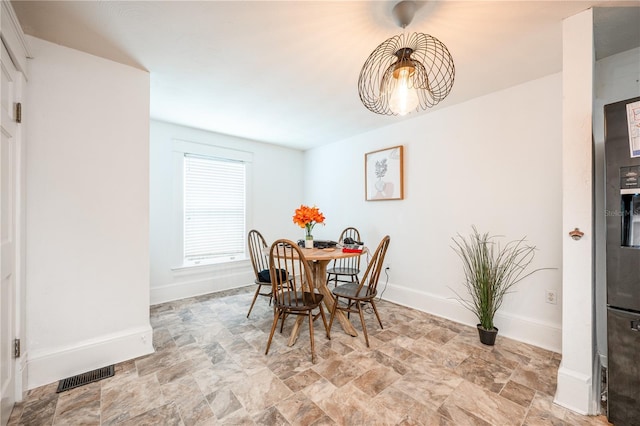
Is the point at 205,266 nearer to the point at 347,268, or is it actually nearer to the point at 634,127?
the point at 347,268

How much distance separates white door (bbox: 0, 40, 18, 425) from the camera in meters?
1.38

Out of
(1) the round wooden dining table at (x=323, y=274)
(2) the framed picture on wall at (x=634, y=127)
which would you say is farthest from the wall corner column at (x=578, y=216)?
(1) the round wooden dining table at (x=323, y=274)

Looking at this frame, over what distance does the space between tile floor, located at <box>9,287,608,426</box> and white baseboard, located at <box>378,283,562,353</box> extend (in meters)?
0.10

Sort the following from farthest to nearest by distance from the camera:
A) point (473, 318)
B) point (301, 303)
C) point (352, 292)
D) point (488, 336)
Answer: point (473, 318)
point (352, 292)
point (488, 336)
point (301, 303)

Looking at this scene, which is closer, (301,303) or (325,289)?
(301,303)

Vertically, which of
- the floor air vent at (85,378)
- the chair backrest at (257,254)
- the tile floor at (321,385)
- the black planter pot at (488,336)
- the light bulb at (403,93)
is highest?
the light bulb at (403,93)

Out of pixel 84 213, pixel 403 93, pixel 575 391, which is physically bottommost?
pixel 575 391

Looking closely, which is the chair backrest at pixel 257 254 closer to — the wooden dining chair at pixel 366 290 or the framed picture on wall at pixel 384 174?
the wooden dining chair at pixel 366 290

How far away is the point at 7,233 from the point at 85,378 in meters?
1.09


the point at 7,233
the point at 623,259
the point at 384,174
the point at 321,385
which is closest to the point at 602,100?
the point at 623,259

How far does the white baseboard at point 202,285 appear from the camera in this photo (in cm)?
333

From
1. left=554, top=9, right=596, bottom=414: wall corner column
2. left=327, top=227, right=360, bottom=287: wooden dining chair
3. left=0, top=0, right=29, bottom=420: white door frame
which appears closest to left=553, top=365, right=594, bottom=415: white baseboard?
left=554, top=9, right=596, bottom=414: wall corner column

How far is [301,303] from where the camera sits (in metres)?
2.11

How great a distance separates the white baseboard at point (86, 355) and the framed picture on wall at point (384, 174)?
2.89 m
